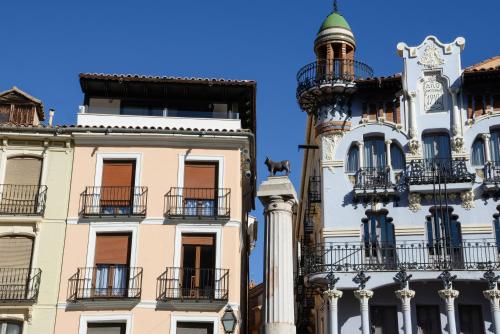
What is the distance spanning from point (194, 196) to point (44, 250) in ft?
19.2

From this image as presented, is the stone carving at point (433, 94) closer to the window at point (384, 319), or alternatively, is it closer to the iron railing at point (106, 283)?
the window at point (384, 319)

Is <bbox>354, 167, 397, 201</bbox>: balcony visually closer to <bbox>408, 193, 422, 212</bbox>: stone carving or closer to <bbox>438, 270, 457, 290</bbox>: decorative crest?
<bbox>408, 193, 422, 212</bbox>: stone carving

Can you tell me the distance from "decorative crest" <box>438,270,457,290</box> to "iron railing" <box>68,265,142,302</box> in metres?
11.3

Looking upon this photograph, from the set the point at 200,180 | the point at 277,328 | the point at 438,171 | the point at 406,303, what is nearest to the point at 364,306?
the point at 406,303

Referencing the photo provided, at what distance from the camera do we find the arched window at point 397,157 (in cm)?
3148

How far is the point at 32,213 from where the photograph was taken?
28.0 m

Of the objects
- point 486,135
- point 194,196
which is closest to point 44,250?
point 194,196

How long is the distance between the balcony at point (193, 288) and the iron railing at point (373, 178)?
7.23 metres

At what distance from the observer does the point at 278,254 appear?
21172 millimetres

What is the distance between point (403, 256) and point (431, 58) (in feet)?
28.7

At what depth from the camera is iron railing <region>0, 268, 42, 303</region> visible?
26500 millimetres

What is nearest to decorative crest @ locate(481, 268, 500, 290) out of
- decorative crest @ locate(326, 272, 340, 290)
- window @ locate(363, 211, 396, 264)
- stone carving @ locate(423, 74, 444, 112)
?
window @ locate(363, 211, 396, 264)

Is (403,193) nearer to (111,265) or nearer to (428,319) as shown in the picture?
(428,319)

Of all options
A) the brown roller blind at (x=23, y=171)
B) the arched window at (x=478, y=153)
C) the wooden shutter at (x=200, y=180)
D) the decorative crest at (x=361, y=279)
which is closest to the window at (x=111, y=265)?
the wooden shutter at (x=200, y=180)
